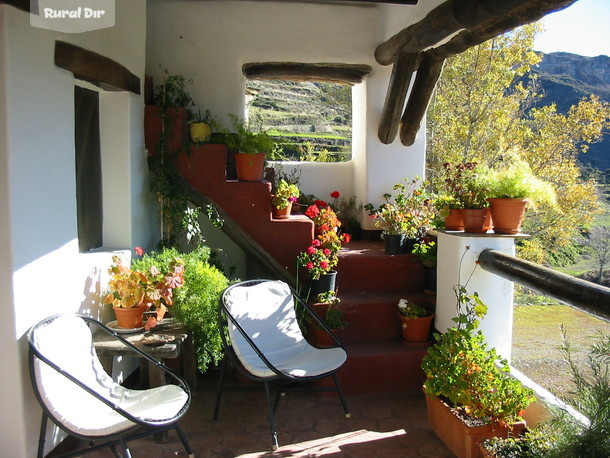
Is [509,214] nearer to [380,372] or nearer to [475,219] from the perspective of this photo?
[475,219]

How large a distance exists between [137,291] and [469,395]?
6.97 feet

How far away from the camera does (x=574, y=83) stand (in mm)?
15812

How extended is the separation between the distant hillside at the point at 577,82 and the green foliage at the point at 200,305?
1215 centimetres

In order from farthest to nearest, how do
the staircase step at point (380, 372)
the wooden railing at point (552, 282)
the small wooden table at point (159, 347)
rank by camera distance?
the staircase step at point (380, 372), the small wooden table at point (159, 347), the wooden railing at point (552, 282)

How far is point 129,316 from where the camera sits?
11.4ft

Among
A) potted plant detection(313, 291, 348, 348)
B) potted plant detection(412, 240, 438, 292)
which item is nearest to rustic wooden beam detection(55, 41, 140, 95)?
potted plant detection(313, 291, 348, 348)

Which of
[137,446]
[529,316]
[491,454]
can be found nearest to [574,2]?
[491,454]

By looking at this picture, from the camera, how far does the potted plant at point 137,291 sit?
3441 millimetres

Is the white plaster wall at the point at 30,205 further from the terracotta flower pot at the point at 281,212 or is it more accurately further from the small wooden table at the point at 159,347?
the terracotta flower pot at the point at 281,212

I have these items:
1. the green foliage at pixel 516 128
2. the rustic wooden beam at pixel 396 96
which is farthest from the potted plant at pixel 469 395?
the green foliage at pixel 516 128

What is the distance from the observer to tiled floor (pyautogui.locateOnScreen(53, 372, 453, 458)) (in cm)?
319

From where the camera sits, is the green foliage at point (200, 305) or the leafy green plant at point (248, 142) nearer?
the green foliage at point (200, 305)

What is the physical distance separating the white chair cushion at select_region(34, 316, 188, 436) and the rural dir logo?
1.59m

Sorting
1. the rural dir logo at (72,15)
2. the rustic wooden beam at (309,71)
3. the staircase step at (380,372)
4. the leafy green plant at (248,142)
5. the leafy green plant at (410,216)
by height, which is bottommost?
the staircase step at (380,372)
